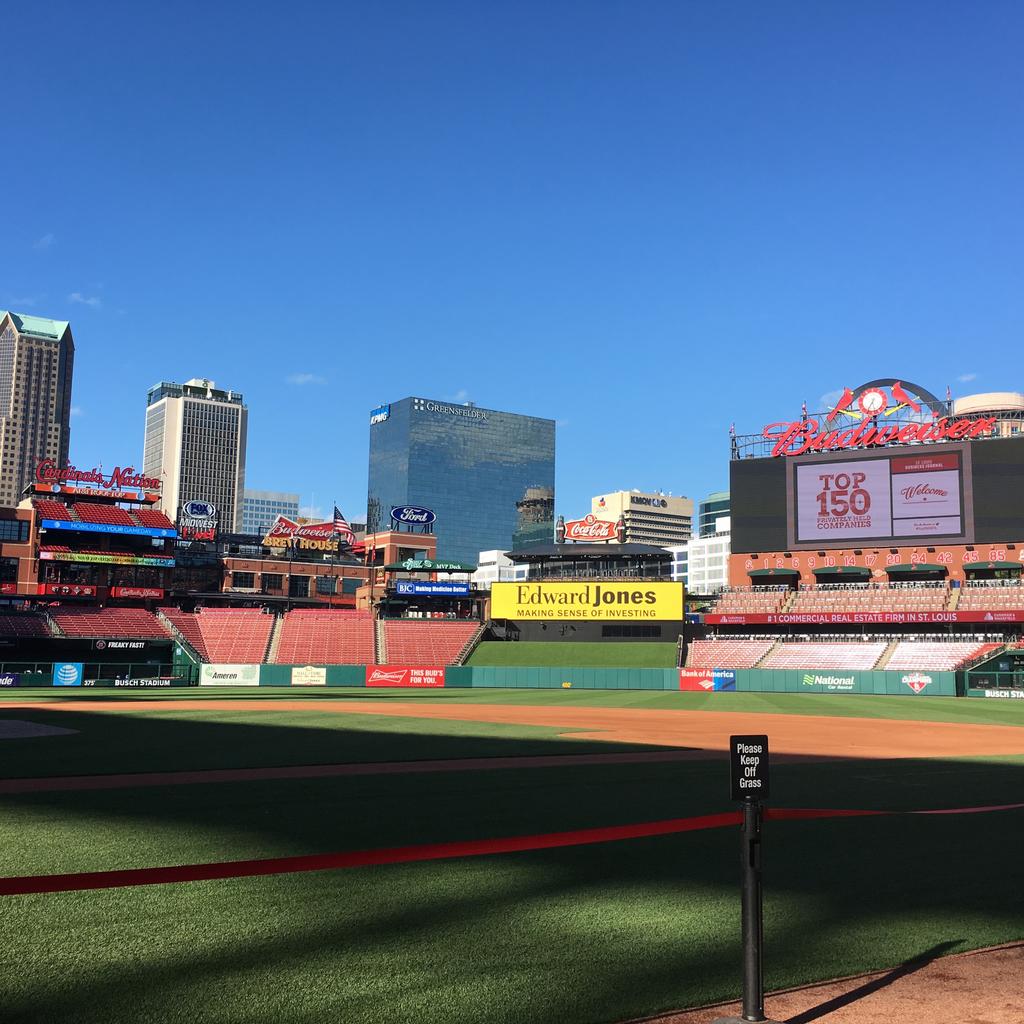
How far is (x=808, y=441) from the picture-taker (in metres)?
83.4

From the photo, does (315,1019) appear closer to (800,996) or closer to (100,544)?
(800,996)

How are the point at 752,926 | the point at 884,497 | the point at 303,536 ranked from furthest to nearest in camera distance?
the point at 303,536
the point at 884,497
the point at 752,926

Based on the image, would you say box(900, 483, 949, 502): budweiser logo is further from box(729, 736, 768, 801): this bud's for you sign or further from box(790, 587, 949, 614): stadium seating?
box(729, 736, 768, 801): this bud's for you sign

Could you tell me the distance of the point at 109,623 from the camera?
8344cm

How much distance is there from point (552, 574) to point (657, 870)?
84.3m

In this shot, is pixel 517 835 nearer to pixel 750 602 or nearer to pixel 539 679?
pixel 539 679

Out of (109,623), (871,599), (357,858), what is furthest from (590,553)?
(357,858)

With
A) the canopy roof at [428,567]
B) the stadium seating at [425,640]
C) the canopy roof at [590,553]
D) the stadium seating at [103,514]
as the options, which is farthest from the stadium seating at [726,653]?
the stadium seating at [103,514]

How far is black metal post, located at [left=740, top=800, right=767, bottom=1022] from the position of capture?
6836 mm

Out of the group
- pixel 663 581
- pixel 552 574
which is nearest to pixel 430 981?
pixel 663 581

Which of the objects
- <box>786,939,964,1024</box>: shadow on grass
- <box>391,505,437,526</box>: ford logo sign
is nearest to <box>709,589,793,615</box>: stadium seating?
<box>391,505,437,526</box>: ford logo sign

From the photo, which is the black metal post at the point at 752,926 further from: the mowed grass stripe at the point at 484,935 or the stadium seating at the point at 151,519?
the stadium seating at the point at 151,519

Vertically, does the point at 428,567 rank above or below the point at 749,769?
above

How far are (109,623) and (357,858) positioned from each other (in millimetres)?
80863
